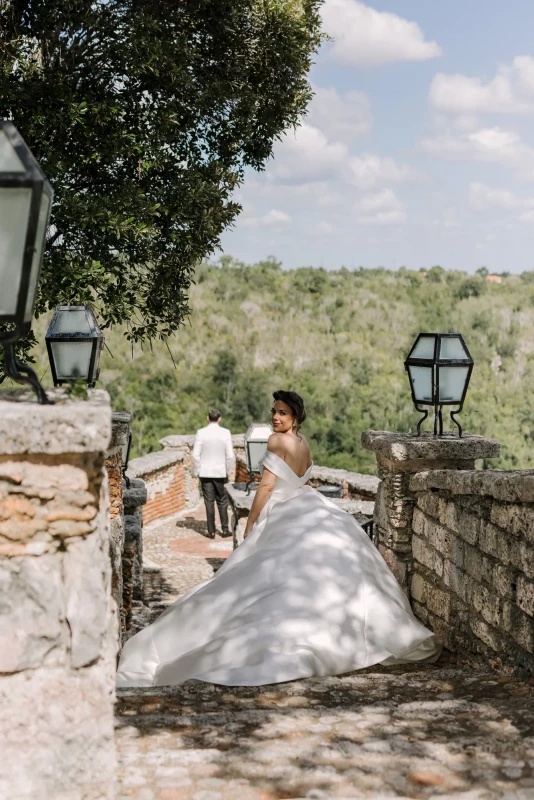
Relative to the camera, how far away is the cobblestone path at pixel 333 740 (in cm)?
253

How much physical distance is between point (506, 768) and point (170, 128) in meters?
7.75

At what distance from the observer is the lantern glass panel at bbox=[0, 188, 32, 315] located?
223 centimetres

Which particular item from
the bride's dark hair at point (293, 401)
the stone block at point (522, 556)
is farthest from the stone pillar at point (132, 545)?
the stone block at point (522, 556)

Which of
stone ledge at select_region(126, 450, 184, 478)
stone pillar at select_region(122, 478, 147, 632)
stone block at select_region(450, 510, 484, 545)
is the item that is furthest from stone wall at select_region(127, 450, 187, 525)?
stone block at select_region(450, 510, 484, 545)

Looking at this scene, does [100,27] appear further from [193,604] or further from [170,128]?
[193,604]

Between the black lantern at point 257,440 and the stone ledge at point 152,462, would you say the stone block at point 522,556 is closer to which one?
the black lantern at point 257,440

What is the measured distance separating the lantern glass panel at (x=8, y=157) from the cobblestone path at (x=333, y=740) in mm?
1838

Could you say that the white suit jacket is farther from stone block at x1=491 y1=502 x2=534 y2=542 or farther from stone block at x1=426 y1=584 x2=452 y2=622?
stone block at x1=491 y1=502 x2=534 y2=542

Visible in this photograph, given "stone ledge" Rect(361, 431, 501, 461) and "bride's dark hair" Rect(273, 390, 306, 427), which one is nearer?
"stone ledge" Rect(361, 431, 501, 461)

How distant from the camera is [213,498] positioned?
13.0 metres

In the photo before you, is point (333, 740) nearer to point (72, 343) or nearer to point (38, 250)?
point (38, 250)

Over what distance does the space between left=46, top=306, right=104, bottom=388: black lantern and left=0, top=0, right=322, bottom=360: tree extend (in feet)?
7.81

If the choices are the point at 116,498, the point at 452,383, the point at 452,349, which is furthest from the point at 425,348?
the point at 116,498

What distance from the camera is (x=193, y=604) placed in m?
5.12
